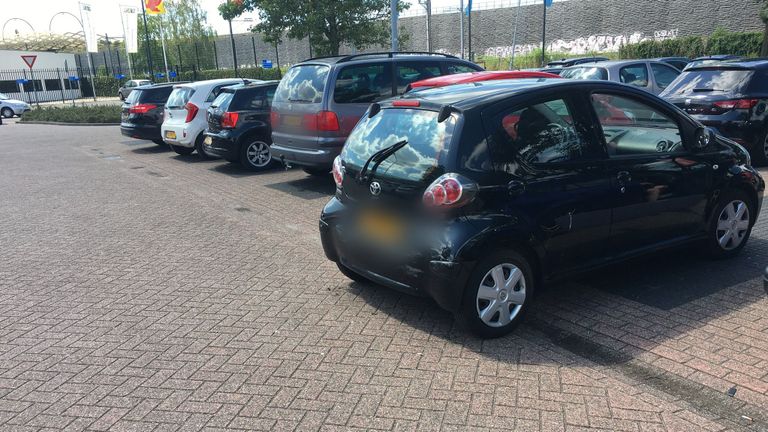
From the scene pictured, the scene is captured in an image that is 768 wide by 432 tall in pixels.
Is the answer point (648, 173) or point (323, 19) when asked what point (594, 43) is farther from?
point (648, 173)

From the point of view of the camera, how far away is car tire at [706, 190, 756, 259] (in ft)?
17.8

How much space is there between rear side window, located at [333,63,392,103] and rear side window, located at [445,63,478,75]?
1.20 meters

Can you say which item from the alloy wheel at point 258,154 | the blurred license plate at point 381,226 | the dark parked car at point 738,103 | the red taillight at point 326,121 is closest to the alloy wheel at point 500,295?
the blurred license plate at point 381,226

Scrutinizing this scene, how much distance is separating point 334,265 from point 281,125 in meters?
4.35

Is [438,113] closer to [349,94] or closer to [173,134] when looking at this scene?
[349,94]

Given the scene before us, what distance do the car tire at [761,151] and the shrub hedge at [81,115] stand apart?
951 inches

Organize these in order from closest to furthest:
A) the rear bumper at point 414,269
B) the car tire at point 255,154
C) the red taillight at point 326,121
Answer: the rear bumper at point 414,269 → the red taillight at point 326,121 → the car tire at point 255,154

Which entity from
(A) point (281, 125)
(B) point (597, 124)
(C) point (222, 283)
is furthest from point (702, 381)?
(A) point (281, 125)

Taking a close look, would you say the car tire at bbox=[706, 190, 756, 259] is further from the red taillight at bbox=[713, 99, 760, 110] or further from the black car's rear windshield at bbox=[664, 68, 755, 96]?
the black car's rear windshield at bbox=[664, 68, 755, 96]

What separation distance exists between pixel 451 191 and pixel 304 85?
19.4ft

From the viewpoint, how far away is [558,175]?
14.6ft

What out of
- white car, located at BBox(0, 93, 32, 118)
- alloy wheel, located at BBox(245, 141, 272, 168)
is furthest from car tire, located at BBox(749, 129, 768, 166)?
white car, located at BBox(0, 93, 32, 118)

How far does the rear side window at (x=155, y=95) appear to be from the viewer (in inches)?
628

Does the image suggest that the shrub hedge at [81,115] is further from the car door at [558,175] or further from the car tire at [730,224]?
the car tire at [730,224]
